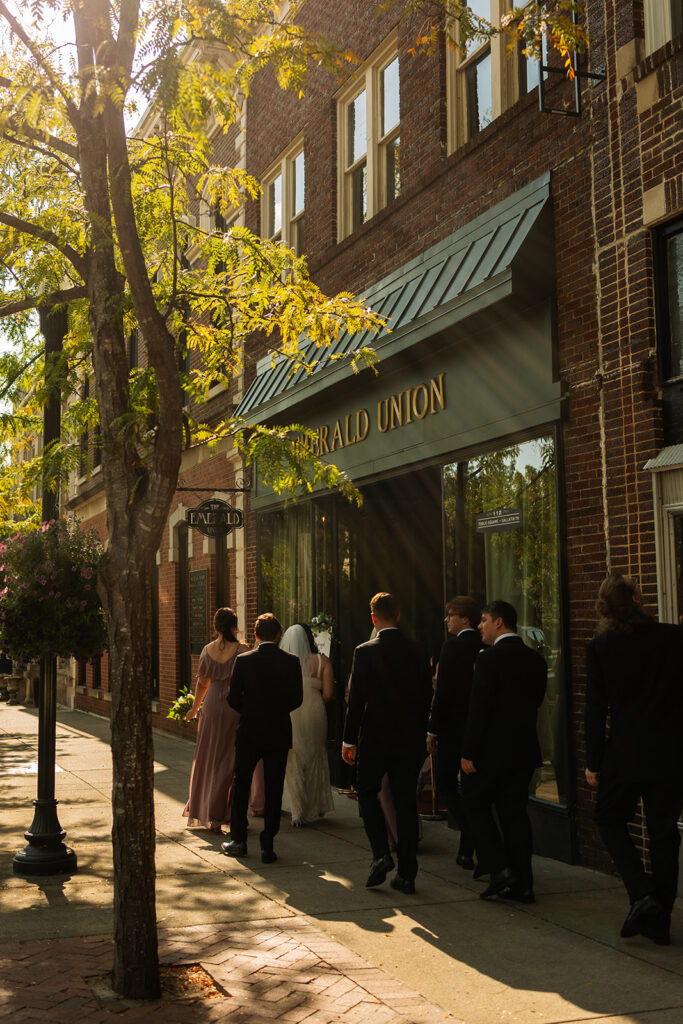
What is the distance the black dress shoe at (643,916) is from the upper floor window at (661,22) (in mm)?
5560

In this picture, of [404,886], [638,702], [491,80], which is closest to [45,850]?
[404,886]

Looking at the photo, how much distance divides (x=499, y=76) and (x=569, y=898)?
22.6 ft

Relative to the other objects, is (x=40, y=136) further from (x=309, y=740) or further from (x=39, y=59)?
(x=309, y=740)

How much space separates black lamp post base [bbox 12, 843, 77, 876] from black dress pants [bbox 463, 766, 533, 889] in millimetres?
2905

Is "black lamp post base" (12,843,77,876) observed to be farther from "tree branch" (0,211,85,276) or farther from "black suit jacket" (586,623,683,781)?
"tree branch" (0,211,85,276)

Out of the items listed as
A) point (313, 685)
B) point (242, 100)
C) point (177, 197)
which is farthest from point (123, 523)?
point (242, 100)

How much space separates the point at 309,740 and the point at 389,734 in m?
2.63

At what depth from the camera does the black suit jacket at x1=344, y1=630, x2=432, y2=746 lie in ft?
23.5

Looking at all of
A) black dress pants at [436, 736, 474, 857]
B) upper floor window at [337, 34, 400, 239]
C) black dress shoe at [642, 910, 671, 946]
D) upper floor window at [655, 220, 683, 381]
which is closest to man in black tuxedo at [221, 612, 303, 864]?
black dress pants at [436, 736, 474, 857]

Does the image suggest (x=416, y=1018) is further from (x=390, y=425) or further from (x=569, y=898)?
(x=390, y=425)

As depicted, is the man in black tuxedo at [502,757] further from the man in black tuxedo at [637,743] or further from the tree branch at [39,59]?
the tree branch at [39,59]

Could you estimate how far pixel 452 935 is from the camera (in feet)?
19.4

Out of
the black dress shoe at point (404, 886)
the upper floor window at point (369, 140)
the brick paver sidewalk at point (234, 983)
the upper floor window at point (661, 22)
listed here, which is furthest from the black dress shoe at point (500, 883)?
the upper floor window at point (369, 140)

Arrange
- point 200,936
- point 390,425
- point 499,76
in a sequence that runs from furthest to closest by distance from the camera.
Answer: point 390,425 < point 499,76 < point 200,936
